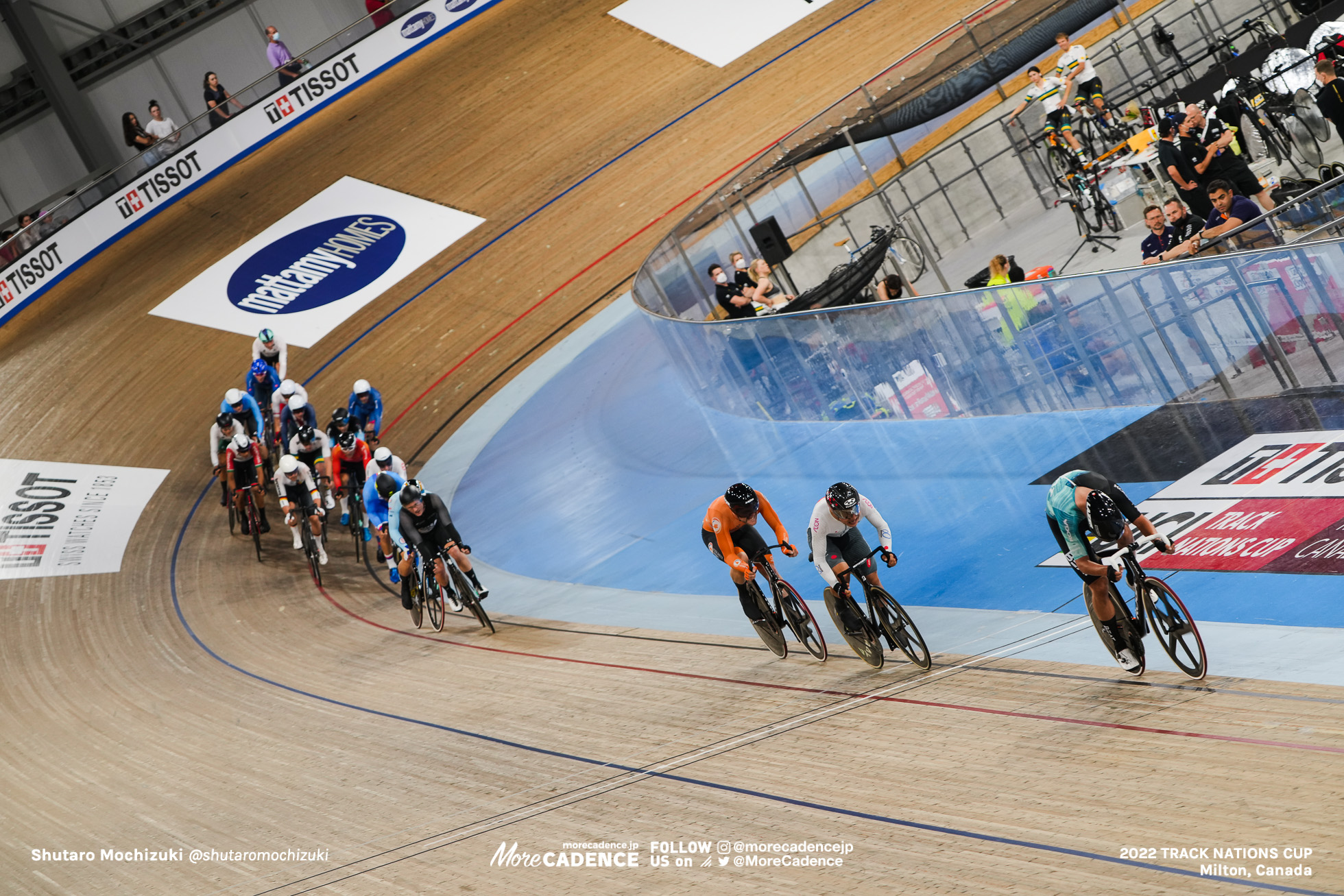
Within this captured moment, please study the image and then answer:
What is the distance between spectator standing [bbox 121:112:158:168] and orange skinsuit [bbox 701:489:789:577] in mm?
16069

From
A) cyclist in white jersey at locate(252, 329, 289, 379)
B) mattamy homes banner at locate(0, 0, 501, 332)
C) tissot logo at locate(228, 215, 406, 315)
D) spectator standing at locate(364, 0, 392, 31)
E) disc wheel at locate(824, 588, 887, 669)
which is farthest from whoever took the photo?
spectator standing at locate(364, 0, 392, 31)

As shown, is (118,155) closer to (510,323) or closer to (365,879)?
(510,323)

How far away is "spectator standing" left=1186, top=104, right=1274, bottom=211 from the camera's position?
870 centimetres

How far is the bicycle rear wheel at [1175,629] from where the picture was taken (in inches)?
197

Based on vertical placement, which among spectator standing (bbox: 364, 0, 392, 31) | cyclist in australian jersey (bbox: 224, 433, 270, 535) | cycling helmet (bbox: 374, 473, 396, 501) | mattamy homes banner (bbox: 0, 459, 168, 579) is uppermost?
spectator standing (bbox: 364, 0, 392, 31)

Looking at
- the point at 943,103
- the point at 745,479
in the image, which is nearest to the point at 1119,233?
the point at 943,103

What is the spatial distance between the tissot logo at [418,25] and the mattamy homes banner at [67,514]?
9.91 m

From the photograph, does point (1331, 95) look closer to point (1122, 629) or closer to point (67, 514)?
point (1122, 629)

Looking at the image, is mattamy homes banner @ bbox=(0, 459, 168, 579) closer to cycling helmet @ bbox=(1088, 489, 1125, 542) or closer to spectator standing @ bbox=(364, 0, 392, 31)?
spectator standing @ bbox=(364, 0, 392, 31)

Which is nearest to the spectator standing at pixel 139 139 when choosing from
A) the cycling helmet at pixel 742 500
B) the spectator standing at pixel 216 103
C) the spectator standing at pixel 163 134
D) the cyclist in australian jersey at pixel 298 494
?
the spectator standing at pixel 163 134

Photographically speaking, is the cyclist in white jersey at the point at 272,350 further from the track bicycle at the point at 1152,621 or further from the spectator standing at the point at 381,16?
the track bicycle at the point at 1152,621

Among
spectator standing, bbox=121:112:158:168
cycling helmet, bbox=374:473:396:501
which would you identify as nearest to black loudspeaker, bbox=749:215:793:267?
cycling helmet, bbox=374:473:396:501

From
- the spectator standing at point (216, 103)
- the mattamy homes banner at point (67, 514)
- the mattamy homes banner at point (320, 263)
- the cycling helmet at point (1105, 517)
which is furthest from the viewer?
the spectator standing at point (216, 103)

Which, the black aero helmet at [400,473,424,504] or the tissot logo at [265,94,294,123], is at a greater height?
the tissot logo at [265,94,294,123]
